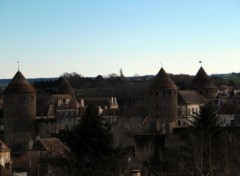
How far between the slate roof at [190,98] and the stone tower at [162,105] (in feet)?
19.2

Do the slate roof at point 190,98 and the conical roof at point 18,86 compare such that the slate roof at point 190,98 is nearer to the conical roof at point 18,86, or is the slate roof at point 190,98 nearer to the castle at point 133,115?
the castle at point 133,115

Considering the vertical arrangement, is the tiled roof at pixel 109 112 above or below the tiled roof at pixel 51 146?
above

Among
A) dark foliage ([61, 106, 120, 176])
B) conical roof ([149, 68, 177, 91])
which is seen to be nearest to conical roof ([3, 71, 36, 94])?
conical roof ([149, 68, 177, 91])

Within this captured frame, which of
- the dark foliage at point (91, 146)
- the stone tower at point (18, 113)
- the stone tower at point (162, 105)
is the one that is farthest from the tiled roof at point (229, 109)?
the dark foliage at point (91, 146)

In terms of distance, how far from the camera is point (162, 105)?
49312mm

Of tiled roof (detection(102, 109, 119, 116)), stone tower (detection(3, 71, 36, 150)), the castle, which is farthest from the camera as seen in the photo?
tiled roof (detection(102, 109, 119, 116))

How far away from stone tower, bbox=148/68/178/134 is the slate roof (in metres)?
5.86

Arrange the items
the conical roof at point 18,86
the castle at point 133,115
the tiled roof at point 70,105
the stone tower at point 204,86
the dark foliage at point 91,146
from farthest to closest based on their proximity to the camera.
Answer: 1. the tiled roof at point 70,105
2. the stone tower at point 204,86
3. the conical roof at point 18,86
4. the castle at point 133,115
5. the dark foliage at point 91,146

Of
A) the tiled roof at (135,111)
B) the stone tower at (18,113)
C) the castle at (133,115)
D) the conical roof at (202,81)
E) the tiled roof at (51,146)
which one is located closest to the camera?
the tiled roof at (51,146)

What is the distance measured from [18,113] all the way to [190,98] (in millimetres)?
14020

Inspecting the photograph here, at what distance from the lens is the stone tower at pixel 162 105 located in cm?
4903

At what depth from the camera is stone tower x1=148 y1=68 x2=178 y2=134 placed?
161ft

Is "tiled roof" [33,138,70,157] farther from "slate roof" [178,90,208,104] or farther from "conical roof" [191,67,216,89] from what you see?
"conical roof" [191,67,216,89]

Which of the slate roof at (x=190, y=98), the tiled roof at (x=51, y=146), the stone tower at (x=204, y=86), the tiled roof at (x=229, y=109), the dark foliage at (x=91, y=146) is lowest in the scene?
the tiled roof at (x=51, y=146)
